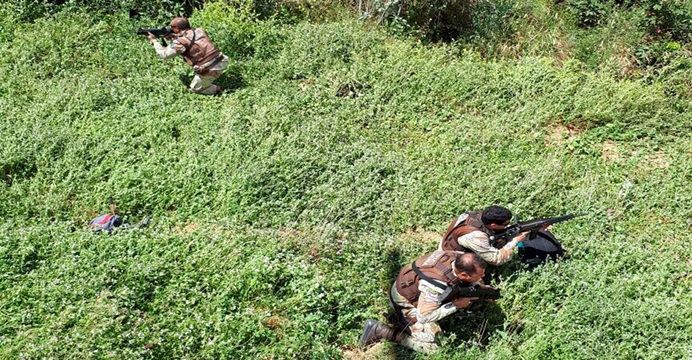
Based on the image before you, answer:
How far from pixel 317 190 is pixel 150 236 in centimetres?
200

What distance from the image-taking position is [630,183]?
8.30 m

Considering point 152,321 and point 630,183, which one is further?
point 630,183

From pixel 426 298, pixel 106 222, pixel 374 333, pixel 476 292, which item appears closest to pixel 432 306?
pixel 426 298

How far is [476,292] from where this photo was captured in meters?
5.83

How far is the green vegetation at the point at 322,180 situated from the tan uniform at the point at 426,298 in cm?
18

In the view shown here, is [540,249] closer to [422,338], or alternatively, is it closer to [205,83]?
[422,338]

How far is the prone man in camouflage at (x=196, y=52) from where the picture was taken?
898 cm

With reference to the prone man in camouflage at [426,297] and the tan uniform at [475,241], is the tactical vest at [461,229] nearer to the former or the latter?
the tan uniform at [475,241]

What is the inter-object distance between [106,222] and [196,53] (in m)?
3.30

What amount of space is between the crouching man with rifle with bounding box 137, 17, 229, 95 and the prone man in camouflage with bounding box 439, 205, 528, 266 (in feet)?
14.8

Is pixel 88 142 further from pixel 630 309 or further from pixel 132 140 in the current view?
pixel 630 309

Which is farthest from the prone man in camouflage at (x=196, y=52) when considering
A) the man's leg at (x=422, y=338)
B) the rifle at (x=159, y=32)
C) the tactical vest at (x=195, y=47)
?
the man's leg at (x=422, y=338)

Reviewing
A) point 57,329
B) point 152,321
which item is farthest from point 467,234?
point 57,329

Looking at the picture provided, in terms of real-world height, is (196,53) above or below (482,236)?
above
